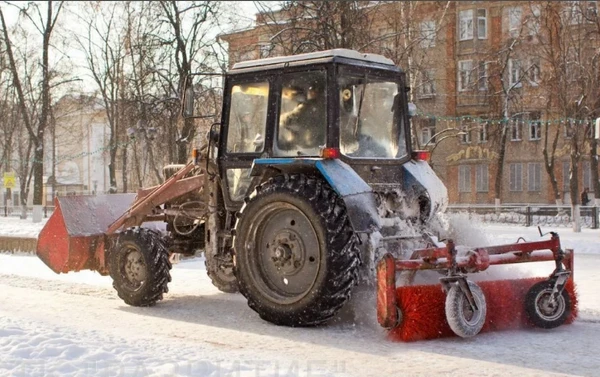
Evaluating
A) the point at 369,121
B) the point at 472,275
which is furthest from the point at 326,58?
the point at 472,275

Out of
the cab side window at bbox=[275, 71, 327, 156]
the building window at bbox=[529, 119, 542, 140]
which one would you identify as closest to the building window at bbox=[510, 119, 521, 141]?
the building window at bbox=[529, 119, 542, 140]

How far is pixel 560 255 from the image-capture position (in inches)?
313

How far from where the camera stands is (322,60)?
324 inches

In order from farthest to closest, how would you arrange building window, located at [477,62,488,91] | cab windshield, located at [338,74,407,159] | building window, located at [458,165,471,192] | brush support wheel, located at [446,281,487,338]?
building window, located at [458,165,471,192], building window, located at [477,62,488,91], cab windshield, located at [338,74,407,159], brush support wheel, located at [446,281,487,338]

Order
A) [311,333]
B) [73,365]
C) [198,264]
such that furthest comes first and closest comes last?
[198,264] → [311,333] → [73,365]

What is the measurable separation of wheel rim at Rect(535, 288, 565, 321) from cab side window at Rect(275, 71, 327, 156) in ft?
8.36

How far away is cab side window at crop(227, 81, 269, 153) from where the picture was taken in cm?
869

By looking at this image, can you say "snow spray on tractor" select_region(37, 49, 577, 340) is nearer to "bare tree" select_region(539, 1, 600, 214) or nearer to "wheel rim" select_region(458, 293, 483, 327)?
"wheel rim" select_region(458, 293, 483, 327)

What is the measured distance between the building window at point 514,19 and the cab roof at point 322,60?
34.6m

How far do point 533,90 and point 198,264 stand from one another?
29.0m

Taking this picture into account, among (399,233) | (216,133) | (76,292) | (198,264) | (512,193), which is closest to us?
(399,233)

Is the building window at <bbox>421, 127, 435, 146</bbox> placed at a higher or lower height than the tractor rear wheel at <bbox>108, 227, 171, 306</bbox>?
higher

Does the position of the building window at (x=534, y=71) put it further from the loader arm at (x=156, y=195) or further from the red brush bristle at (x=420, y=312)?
the red brush bristle at (x=420, y=312)

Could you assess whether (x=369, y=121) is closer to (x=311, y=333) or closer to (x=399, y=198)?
Result: (x=399, y=198)
